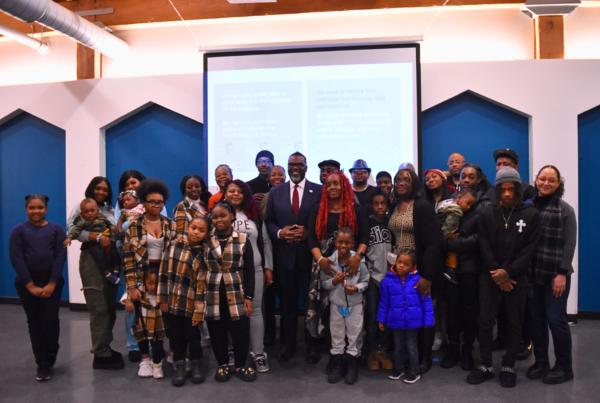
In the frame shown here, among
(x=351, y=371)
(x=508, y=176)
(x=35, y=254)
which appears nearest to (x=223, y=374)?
(x=351, y=371)

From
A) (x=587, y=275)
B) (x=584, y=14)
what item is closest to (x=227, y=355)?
(x=587, y=275)

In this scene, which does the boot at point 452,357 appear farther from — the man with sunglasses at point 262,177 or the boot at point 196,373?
the man with sunglasses at point 262,177

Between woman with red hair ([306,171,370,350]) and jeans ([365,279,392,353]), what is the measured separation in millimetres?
329

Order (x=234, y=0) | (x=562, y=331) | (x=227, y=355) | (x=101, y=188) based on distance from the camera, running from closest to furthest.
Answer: (x=562, y=331), (x=227, y=355), (x=101, y=188), (x=234, y=0)

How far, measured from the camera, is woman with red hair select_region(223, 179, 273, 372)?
326 centimetres

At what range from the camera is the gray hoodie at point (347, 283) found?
310 cm

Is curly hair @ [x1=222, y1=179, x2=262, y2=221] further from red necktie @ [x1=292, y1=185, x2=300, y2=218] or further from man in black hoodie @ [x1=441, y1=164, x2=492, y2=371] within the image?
man in black hoodie @ [x1=441, y1=164, x2=492, y2=371]

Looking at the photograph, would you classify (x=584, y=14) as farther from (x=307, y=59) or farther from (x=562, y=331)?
(x=562, y=331)

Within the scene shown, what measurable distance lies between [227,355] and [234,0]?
153 inches

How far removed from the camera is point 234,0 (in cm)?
476

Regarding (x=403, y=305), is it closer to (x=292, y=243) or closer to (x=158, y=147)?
(x=292, y=243)

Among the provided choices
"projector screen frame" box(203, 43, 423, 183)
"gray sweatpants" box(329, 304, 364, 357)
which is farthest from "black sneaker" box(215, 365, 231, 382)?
"projector screen frame" box(203, 43, 423, 183)

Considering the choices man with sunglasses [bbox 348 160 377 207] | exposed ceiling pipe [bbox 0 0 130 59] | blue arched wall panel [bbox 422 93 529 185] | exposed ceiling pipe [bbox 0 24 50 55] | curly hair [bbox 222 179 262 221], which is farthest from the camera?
blue arched wall panel [bbox 422 93 529 185]

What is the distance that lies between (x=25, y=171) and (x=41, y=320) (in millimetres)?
3687
